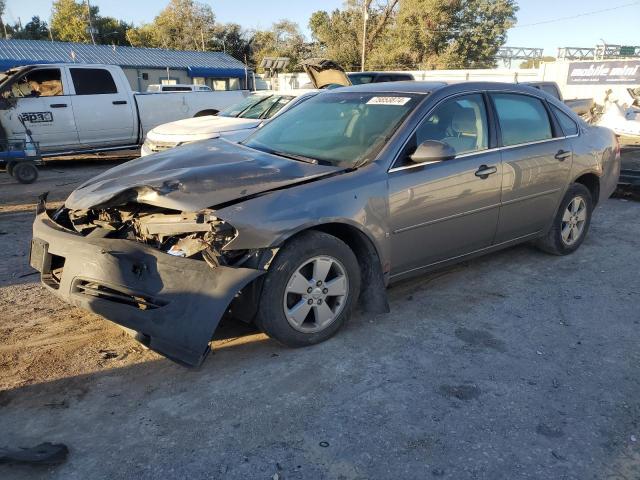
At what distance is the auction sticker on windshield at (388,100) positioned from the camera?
4.13 m

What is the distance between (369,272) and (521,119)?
223 cm

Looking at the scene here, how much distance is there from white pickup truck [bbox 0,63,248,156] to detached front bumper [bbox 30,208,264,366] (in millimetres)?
7785

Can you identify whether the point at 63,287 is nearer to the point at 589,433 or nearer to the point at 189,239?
the point at 189,239

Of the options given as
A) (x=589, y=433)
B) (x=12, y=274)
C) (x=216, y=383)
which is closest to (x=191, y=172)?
(x=216, y=383)

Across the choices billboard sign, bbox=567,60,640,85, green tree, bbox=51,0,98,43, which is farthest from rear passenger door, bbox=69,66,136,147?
green tree, bbox=51,0,98,43

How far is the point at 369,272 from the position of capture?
3738mm

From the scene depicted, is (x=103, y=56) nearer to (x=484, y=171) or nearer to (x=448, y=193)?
(x=484, y=171)

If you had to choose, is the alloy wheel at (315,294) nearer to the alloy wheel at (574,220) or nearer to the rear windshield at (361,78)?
the alloy wheel at (574,220)

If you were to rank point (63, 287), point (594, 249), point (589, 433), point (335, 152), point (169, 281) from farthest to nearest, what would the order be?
point (594, 249) → point (335, 152) → point (63, 287) → point (169, 281) → point (589, 433)

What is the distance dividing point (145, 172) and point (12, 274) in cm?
209

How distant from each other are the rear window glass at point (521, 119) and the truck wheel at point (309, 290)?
203cm

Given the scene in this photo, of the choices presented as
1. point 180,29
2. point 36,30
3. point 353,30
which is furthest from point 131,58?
point 36,30

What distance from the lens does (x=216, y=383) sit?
311 cm

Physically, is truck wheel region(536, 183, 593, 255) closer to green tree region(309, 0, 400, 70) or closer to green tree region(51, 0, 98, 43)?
green tree region(309, 0, 400, 70)
